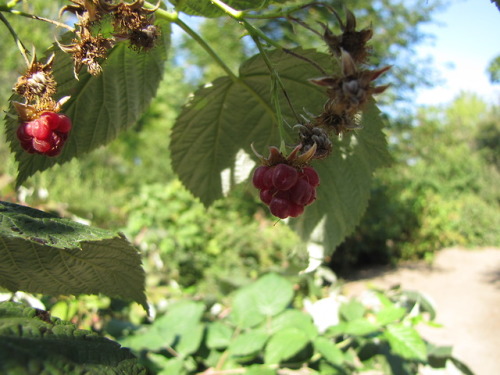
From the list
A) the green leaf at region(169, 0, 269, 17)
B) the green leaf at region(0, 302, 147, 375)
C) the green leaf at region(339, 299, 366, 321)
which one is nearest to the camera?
the green leaf at region(0, 302, 147, 375)

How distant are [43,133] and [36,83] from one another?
0.06 metres

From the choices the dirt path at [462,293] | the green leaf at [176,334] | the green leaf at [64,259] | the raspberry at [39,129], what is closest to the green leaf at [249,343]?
the green leaf at [176,334]

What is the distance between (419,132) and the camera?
1131 cm

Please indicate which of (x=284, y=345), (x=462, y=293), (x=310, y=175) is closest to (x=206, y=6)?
(x=310, y=175)

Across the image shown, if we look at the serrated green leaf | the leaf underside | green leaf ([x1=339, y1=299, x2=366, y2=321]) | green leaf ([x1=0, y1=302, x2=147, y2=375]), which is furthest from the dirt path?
green leaf ([x1=0, y1=302, x2=147, y2=375])

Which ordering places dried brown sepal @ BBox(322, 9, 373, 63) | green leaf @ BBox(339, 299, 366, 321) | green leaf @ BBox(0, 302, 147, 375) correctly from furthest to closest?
1. green leaf @ BBox(339, 299, 366, 321)
2. dried brown sepal @ BBox(322, 9, 373, 63)
3. green leaf @ BBox(0, 302, 147, 375)

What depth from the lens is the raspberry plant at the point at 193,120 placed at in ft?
1.49

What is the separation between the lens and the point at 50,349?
328mm

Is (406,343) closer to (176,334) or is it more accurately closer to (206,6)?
(176,334)

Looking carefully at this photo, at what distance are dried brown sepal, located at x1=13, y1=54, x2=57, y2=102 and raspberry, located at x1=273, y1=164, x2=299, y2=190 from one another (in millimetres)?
285

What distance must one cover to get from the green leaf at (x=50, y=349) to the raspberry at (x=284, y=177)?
0.71 ft

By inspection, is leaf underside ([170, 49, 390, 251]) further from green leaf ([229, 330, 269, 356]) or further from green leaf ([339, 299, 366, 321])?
green leaf ([339, 299, 366, 321])

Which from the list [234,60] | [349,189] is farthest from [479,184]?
[349,189]

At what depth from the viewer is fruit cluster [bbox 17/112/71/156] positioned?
503mm
